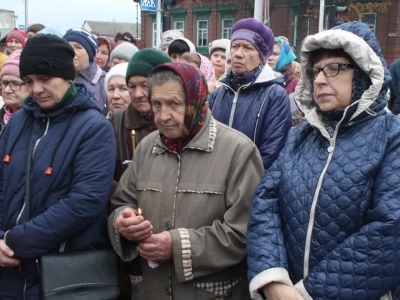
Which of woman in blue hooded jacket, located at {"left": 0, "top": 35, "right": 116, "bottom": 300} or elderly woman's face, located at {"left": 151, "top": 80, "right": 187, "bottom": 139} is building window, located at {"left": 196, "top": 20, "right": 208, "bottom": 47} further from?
elderly woman's face, located at {"left": 151, "top": 80, "right": 187, "bottom": 139}

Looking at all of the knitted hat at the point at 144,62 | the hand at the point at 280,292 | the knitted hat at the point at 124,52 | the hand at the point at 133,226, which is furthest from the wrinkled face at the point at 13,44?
the hand at the point at 280,292

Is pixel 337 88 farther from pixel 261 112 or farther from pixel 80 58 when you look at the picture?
pixel 80 58

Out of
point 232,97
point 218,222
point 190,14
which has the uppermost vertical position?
point 190,14

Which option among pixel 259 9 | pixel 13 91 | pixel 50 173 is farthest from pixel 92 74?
pixel 259 9

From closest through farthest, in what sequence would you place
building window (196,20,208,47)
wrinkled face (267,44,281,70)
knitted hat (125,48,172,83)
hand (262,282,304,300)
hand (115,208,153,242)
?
hand (262,282,304,300) → hand (115,208,153,242) → knitted hat (125,48,172,83) → wrinkled face (267,44,281,70) → building window (196,20,208,47)

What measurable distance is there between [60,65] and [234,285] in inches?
62.0

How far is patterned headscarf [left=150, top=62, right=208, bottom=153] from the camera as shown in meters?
2.63

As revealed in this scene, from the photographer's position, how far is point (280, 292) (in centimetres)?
227

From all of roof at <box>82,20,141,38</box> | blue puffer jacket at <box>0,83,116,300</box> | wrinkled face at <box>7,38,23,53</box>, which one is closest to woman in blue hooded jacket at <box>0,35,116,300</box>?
blue puffer jacket at <box>0,83,116,300</box>

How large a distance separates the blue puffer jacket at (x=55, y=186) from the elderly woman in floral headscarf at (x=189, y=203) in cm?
20

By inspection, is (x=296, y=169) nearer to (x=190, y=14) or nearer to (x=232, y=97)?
(x=232, y=97)

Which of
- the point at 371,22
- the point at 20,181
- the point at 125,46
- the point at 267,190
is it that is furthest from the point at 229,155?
the point at 371,22

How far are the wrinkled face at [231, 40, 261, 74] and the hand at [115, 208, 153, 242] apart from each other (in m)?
1.78

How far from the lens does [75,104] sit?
288 cm
